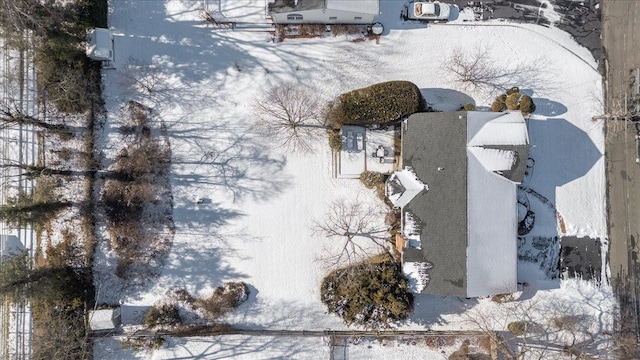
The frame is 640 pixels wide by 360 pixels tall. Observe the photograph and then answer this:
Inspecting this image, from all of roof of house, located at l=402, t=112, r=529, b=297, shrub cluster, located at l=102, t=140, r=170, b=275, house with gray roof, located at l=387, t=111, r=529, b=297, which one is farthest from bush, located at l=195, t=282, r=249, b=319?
roof of house, located at l=402, t=112, r=529, b=297

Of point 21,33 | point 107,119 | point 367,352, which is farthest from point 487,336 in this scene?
point 21,33

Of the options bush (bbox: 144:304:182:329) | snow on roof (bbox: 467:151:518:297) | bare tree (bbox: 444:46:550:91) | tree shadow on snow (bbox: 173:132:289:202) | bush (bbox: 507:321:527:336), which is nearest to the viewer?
snow on roof (bbox: 467:151:518:297)

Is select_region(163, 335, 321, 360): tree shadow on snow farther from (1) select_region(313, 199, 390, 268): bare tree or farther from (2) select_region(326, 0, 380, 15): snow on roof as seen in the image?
(2) select_region(326, 0, 380, 15): snow on roof

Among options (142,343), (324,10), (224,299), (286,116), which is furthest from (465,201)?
(142,343)

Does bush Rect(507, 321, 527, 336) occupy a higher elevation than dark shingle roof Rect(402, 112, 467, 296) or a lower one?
lower

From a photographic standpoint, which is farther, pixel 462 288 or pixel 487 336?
pixel 487 336

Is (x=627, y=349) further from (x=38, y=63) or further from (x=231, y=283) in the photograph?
(x=38, y=63)

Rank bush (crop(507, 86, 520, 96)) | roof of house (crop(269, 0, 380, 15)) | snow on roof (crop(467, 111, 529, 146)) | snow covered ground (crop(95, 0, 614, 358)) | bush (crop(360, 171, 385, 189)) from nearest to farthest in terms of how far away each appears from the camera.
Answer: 1. snow on roof (crop(467, 111, 529, 146))
2. roof of house (crop(269, 0, 380, 15))
3. bush (crop(360, 171, 385, 189))
4. bush (crop(507, 86, 520, 96))
5. snow covered ground (crop(95, 0, 614, 358))
